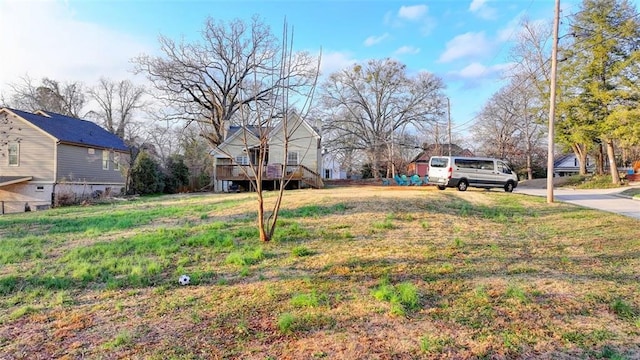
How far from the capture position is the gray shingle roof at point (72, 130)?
2248 cm

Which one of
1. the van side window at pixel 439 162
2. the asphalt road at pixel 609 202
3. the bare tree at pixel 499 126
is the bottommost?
the asphalt road at pixel 609 202

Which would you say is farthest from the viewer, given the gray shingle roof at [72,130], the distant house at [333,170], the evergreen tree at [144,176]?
the distant house at [333,170]

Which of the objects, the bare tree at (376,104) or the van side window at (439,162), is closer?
the van side window at (439,162)

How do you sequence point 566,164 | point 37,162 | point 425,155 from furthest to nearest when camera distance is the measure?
point 566,164, point 425,155, point 37,162

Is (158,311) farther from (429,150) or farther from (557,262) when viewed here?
(429,150)

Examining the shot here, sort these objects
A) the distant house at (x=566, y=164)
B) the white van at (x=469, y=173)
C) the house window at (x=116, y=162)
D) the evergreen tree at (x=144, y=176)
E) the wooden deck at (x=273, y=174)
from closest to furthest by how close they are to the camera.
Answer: the white van at (x=469, y=173) < the wooden deck at (x=273, y=174) < the evergreen tree at (x=144, y=176) < the house window at (x=116, y=162) < the distant house at (x=566, y=164)

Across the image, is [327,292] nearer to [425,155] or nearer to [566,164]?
[425,155]

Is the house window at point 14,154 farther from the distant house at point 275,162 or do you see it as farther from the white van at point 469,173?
the white van at point 469,173

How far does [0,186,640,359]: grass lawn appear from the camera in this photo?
350cm

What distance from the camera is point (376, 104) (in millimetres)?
42406

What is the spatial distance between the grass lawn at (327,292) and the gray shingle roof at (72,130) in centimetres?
1678

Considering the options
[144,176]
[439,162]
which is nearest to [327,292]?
[439,162]

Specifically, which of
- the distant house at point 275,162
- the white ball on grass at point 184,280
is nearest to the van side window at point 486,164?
the distant house at point 275,162

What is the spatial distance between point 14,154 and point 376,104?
106 ft
